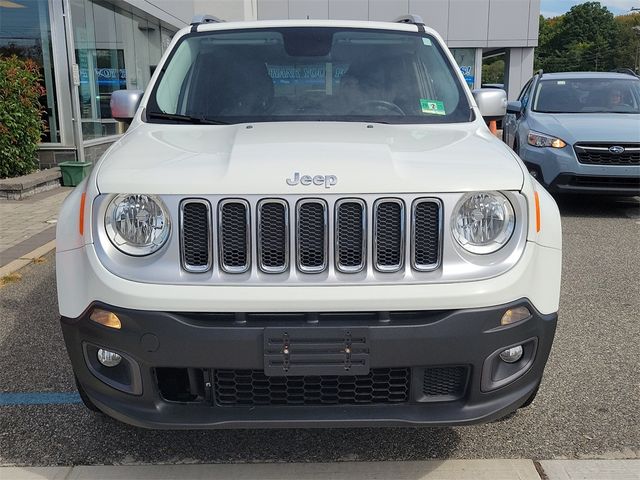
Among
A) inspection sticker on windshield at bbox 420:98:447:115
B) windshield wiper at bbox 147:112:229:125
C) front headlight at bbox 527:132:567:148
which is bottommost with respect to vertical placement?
front headlight at bbox 527:132:567:148

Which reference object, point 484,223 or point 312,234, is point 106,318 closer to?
point 312,234

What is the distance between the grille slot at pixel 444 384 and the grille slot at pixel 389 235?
17.1 inches

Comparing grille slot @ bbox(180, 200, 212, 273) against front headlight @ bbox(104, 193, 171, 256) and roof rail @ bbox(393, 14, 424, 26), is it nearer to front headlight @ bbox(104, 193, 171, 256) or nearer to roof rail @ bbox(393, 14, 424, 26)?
A: front headlight @ bbox(104, 193, 171, 256)

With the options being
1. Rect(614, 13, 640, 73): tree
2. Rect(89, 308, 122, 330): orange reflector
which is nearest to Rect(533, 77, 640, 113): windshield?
Rect(89, 308, 122, 330): orange reflector

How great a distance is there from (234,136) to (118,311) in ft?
3.33

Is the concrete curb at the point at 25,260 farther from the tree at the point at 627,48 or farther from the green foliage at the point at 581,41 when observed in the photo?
the green foliage at the point at 581,41

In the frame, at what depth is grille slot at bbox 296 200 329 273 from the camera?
2414 millimetres

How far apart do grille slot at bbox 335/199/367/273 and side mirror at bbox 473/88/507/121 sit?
5.49ft

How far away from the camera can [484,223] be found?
250 centimetres

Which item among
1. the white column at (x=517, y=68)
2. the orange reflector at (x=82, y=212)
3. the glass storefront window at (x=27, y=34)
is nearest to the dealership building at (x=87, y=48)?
the glass storefront window at (x=27, y=34)

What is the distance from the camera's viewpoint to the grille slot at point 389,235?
243cm

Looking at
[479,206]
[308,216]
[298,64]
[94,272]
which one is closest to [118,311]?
[94,272]

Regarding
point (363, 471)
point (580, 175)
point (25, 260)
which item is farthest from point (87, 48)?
point (363, 471)

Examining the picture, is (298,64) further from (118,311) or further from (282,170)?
(118,311)
